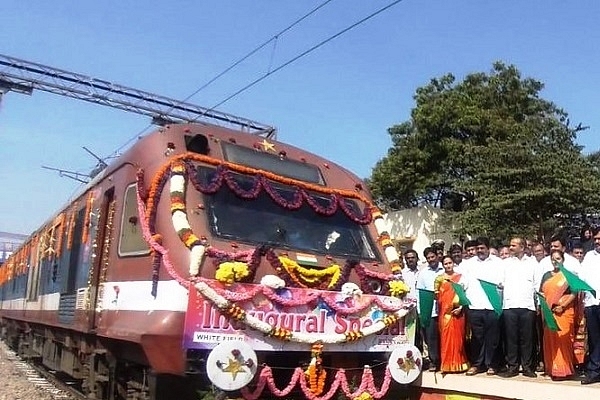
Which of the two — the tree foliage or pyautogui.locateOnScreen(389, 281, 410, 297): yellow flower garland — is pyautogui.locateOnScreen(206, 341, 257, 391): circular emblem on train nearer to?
pyautogui.locateOnScreen(389, 281, 410, 297): yellow flower garland

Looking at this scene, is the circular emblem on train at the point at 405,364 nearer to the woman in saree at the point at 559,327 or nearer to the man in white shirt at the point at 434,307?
the man in white shirt at the point at 434,307

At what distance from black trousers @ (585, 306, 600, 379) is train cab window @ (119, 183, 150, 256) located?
4292mm

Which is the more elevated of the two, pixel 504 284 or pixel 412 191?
pixel 412 191

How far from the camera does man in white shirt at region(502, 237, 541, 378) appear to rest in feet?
23.8

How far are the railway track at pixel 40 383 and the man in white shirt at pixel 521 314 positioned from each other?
5754 millimetres

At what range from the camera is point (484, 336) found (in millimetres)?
7539

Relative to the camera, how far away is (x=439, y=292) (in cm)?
795

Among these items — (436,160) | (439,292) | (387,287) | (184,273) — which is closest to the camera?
(184,273)

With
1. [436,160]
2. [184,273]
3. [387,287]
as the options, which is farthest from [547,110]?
[184,273]

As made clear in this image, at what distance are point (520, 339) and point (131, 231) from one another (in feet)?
13.7

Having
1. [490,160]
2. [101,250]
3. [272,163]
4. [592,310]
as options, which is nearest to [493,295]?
[592,310]

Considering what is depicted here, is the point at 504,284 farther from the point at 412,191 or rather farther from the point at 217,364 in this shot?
the point at 412,191

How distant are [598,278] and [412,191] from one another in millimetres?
17196

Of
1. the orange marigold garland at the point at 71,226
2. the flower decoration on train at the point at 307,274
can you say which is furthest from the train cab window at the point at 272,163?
the orange marigold garland at the point at 71,226
